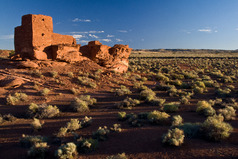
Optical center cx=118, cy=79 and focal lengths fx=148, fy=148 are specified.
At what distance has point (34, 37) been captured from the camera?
13828 mm

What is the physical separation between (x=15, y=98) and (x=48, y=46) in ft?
23.8

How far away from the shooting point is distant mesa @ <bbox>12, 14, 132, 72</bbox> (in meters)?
13.8

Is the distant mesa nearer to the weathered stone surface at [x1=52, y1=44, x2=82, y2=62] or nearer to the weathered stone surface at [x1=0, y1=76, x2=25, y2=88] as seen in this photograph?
the weathered stone surface at [x1=52, y1=44, x2=82, y2=62]

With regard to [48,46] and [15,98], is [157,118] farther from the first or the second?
[48,46]

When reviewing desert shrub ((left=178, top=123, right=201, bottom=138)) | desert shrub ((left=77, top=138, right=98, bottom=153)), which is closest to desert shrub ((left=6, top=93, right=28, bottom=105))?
desert shrub ((left=77, top=138, right=98, bottom=153))

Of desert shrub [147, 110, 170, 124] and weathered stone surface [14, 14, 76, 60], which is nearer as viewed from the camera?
desert shrub [147, 110, 170, 124]

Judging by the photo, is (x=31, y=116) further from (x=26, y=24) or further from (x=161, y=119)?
(x=26, y=24)

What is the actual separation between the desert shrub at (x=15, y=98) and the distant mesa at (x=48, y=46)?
5.48 metres

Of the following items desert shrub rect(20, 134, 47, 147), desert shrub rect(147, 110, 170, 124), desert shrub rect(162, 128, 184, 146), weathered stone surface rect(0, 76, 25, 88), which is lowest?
desert shrub rect(20, 134, 47, 147)

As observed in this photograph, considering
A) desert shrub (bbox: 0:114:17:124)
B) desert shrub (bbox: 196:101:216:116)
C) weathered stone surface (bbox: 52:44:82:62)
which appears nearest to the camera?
desert shrub (bbox: 0:114:17:124)

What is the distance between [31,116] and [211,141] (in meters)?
8.41

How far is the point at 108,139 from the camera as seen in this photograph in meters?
5.61

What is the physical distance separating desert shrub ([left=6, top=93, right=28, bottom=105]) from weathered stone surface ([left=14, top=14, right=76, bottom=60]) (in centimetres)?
548

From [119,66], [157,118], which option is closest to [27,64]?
[119,66]
